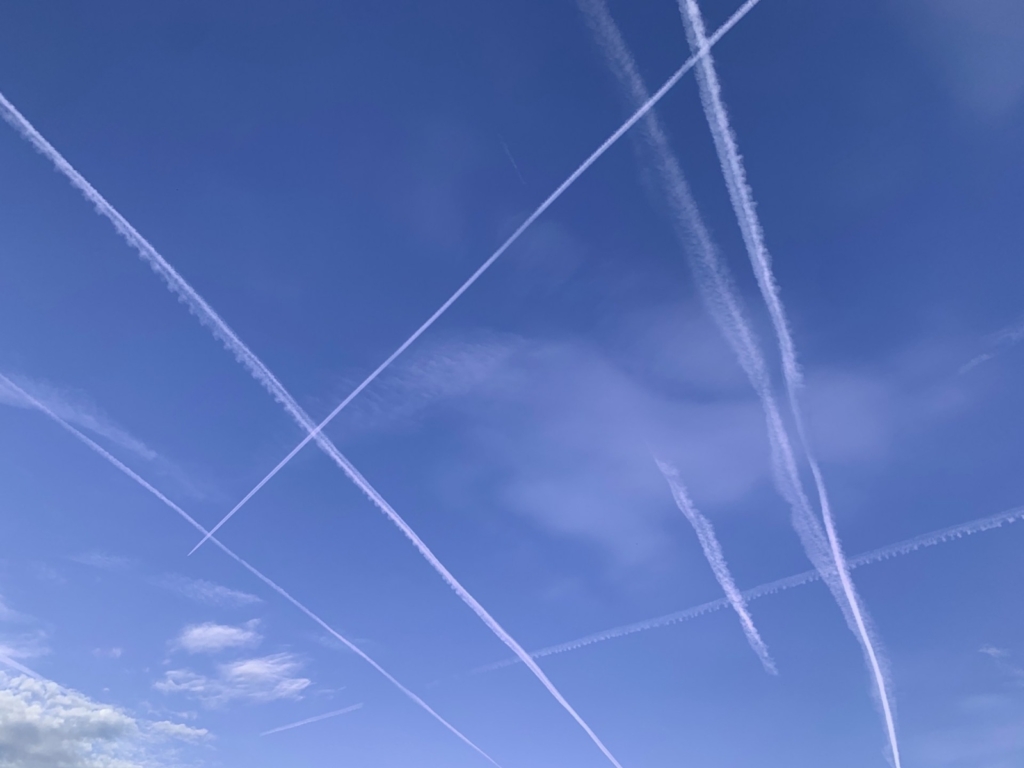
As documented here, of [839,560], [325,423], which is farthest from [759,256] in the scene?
[325,423]

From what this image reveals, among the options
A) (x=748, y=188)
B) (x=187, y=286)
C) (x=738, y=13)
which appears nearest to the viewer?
(x=738, y=13)

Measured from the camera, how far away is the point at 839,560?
16.5 metres

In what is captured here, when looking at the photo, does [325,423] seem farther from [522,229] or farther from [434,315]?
[522,229]

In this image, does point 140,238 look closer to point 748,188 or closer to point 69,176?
point 69,176

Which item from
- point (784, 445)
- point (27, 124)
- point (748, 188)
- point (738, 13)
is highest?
point (738, 13)

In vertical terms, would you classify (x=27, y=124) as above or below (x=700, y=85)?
below

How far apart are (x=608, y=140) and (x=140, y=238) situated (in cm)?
1039

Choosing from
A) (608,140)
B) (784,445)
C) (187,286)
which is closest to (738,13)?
(608,140)

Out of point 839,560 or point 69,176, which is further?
point 839,560


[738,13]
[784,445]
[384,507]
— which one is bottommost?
[384,507]

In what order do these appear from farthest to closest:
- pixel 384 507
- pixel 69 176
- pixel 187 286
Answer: pixel 384 507 → pixel 187 286 → pixel 69 176

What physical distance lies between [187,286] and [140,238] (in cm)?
135

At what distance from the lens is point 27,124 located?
12641 millimetres

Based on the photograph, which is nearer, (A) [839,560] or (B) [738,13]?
(B) [738,13]
